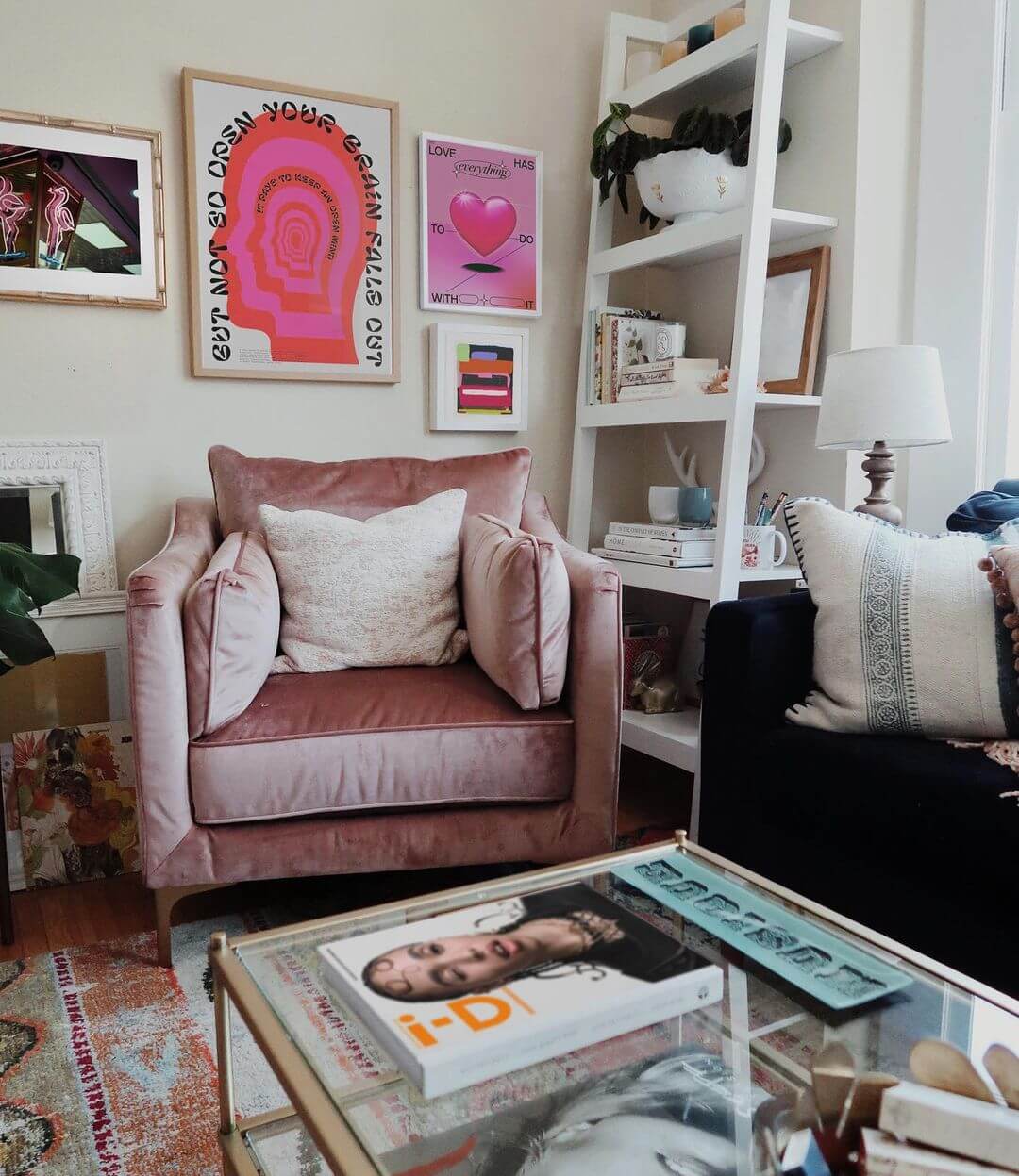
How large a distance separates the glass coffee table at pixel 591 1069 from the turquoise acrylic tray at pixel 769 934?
12 millimetres

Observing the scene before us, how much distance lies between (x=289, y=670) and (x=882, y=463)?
1.30 m

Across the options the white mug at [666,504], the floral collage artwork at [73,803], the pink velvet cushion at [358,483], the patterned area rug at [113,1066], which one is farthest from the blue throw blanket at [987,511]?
the floral collage artwork at [73,803]

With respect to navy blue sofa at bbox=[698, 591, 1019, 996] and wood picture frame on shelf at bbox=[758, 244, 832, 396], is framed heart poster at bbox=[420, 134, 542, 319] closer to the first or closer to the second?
wood picture frame on shelf at bbox=[758, 244, 832, 396]

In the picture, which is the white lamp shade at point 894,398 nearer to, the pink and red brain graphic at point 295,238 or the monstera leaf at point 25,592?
the pink and red brain graphic at point 295,238

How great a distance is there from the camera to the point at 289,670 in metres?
2.04

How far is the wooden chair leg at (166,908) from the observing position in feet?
5.75

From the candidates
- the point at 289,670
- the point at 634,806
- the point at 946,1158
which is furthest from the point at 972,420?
the point at 946,1158

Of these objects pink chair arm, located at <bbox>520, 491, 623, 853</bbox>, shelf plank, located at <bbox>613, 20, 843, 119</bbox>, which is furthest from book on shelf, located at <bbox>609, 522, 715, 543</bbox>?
shelf plank, located at <bbox>613, 20, 843, 119</bbox>

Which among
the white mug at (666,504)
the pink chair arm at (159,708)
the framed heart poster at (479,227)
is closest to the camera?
the pink chair arm at (159,708)

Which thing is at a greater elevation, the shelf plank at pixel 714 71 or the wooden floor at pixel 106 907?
the shelf plank at pixel 714 71

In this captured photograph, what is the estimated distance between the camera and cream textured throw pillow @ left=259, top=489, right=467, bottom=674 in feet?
6.70

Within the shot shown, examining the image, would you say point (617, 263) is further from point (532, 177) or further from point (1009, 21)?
point (1009, 21)

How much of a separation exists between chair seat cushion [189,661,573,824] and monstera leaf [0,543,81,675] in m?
0.35

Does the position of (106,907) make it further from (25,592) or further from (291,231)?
(291,231)
